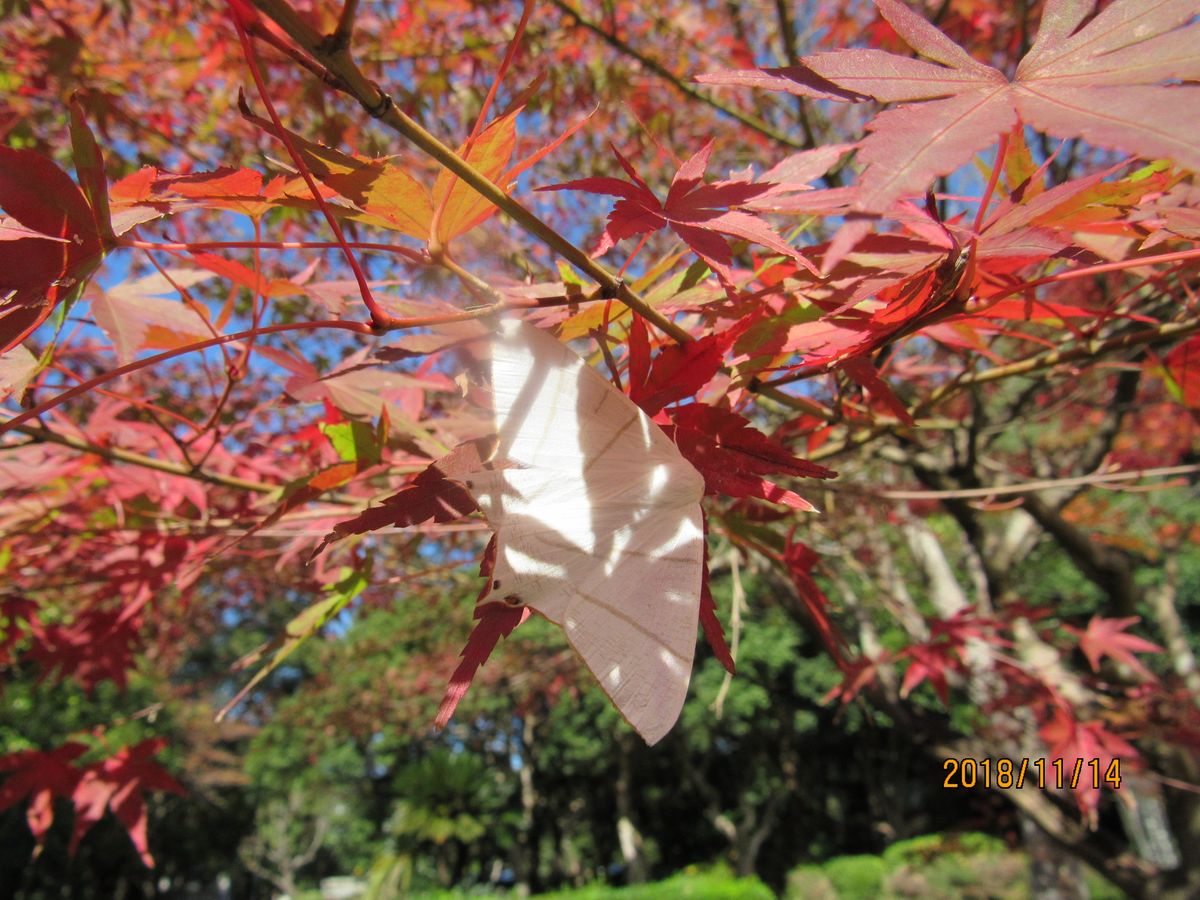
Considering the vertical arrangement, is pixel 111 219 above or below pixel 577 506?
above

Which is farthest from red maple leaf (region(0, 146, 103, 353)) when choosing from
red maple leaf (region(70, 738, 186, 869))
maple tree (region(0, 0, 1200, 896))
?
red maple leaf (region(70, 738, 186, 869))

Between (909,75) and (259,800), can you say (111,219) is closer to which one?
(909,75)

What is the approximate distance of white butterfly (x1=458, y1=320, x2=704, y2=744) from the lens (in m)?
0.38

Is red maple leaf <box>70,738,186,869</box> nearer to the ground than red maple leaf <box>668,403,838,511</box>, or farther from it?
nearer to the ground

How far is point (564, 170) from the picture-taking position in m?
3.16

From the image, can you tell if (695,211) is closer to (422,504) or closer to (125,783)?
(422,504)

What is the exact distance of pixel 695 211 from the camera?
17.8 inches

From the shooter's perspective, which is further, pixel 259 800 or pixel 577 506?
pixel 259 800

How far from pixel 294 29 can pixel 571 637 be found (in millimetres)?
314

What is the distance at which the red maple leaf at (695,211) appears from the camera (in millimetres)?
424

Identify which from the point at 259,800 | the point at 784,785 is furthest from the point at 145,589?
the point at 259,800

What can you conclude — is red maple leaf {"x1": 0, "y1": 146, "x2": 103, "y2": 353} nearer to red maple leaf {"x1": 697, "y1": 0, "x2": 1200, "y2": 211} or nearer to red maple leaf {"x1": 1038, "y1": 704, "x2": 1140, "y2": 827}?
red maple leaf {"x1": 697, "y1": 0, "x2": 1200, "y2": 211}

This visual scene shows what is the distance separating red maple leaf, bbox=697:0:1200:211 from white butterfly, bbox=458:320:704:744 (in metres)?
0.17

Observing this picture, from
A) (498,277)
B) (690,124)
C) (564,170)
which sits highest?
(690,124)
